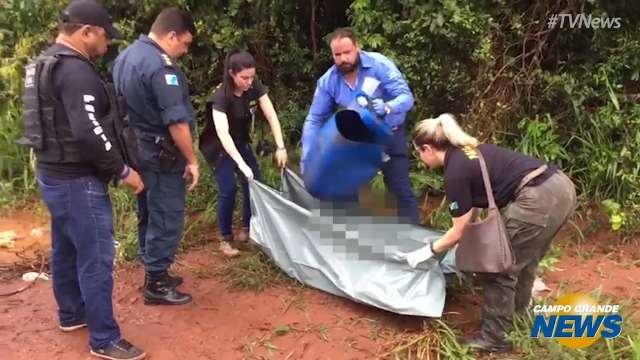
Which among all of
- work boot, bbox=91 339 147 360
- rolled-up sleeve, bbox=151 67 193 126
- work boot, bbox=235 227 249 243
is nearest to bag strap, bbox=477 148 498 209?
rolled-up sleeve, bbox=151 67 193 126

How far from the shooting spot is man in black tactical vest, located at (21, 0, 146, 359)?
2734mm

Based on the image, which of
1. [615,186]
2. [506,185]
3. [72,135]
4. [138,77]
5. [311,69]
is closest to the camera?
[72,135]

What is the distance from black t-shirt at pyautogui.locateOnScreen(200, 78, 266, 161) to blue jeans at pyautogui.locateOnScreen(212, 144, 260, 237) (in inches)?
2.9

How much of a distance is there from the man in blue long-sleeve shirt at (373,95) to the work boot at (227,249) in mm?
942

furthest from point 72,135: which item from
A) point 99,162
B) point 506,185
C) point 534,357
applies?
point 534,357

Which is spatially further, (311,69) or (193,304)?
(311,69)

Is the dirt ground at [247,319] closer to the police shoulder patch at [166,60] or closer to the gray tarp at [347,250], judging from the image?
the gray tarp at [347,250]

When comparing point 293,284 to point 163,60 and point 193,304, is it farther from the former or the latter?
point 163,60

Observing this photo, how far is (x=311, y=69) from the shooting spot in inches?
250

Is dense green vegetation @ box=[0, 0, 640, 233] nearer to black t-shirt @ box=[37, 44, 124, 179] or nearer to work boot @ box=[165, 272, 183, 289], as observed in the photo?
work boot @ box=[165, 272, 183, 289]

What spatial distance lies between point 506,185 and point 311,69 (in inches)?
144

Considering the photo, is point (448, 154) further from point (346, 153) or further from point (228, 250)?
point (228, 250)

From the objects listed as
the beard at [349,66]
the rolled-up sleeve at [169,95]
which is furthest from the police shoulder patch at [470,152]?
the rolled-up sleeve at [169,95]

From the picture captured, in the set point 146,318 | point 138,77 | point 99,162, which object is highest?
point 138,77
